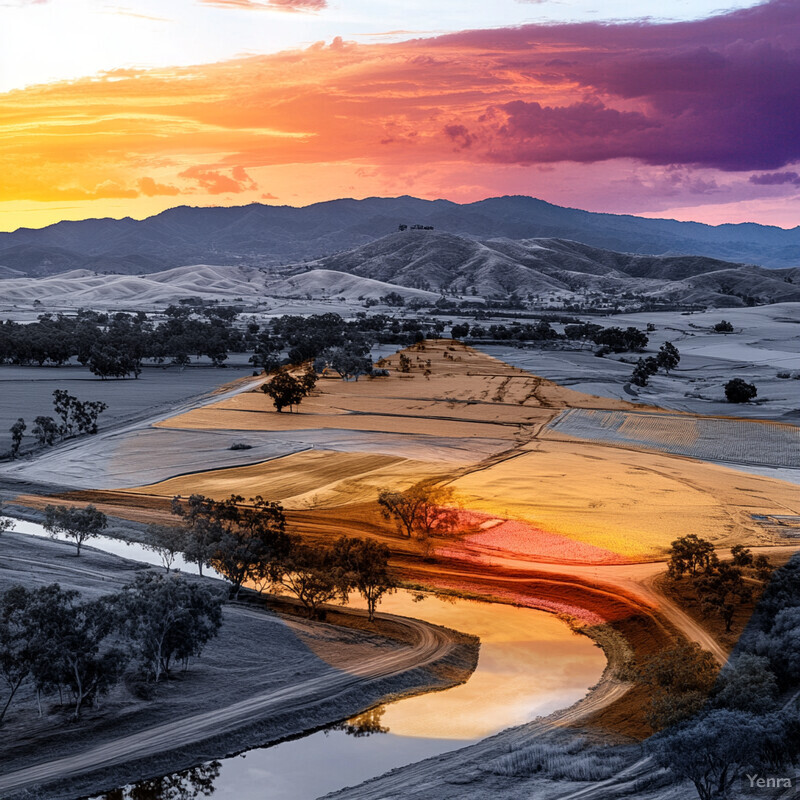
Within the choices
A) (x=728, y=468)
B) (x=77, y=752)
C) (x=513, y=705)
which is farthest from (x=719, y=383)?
(x=77, y=752)

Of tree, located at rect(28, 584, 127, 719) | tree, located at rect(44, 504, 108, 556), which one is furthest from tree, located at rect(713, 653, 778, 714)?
tree, located at rect(44, 504, 108, 556)

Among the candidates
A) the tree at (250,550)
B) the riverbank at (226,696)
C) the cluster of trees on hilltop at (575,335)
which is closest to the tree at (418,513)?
the tree at (250,550)

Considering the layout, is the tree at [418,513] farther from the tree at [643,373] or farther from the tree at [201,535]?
the tree at [643,373]

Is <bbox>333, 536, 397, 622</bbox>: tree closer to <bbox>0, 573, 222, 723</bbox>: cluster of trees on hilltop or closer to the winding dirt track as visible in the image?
the winding dirt track

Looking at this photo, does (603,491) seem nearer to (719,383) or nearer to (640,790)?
(640,790)

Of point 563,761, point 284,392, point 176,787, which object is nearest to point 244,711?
point 176,787

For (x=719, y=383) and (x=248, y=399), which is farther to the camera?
(x=719, y=383)
